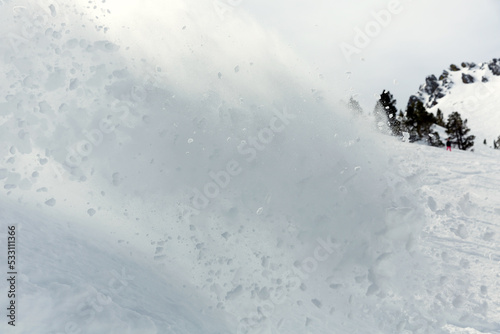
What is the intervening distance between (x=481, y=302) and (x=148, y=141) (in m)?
6.80

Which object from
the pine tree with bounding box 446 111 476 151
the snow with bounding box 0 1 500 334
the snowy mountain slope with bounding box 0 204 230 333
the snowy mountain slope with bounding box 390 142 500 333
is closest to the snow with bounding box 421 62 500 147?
the pine tree with bounding box 446 111 476 151

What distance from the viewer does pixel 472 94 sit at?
185 m

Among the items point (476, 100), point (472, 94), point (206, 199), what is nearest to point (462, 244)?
point (206, 199)

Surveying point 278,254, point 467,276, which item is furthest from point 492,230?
point 278,254

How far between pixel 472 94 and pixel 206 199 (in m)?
205

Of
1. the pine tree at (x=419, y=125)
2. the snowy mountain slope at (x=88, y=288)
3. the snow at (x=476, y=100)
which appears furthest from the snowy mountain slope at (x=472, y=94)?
the snowy mountain slope at (x=88, y=288)

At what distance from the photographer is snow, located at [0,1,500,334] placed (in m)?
6.05

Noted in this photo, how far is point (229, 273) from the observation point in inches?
262

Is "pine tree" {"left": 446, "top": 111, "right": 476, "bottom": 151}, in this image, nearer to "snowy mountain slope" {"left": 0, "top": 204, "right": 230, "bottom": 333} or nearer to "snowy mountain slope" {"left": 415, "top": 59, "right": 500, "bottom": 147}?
"snowy mountain slope" {"left": 0, "top": 204, "right": 230, "bottom": 333}

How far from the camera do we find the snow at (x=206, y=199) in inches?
238

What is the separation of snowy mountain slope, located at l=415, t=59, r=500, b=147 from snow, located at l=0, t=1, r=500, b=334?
147367 millimetres

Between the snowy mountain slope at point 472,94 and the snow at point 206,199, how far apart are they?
147 meters

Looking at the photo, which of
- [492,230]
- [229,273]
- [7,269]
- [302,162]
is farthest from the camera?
[492,230]

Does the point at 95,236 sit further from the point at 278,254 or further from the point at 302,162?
the point at 302,162
